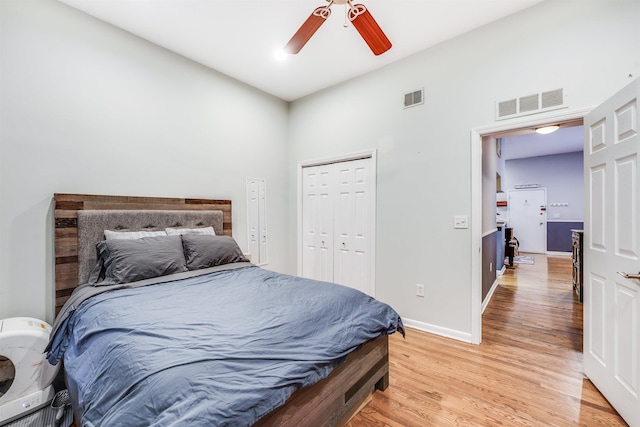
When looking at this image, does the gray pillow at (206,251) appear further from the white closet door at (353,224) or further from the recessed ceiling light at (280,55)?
the recessed ceiling light at (280,55)

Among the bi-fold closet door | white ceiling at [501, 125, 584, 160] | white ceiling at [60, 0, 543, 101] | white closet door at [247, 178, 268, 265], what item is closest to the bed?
white closet door at [247, 178, 268, 265]

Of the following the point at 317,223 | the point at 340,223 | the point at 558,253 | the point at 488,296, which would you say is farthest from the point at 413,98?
the point at 558,253

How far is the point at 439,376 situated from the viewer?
6.95ft

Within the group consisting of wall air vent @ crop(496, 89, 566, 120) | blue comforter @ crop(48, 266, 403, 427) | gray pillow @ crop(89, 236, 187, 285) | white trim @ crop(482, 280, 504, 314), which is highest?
wall air vent @ crop(496, 89, 566, 120)

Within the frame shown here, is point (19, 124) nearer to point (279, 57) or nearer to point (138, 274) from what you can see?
point (138, 274)

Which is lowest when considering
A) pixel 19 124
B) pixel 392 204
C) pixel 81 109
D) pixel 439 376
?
pixel 439 376

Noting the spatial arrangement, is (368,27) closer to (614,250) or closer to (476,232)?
(476,232)

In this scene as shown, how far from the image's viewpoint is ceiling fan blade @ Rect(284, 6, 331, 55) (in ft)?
5.84

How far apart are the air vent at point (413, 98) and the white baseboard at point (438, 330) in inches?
95.1

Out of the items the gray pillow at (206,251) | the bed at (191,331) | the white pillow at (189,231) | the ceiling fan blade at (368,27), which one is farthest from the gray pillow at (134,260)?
the ceiling fan blade at (368,27)

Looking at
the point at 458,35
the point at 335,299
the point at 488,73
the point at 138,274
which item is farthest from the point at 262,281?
the point at 458,35

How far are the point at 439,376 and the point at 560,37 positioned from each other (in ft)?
9.56

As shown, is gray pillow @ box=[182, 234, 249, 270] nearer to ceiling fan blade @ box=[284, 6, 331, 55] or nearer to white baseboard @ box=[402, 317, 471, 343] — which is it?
ceiling fan blade @ box=[284, 6, 331, 55]

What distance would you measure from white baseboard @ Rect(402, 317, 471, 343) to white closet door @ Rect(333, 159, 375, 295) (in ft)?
1.86
